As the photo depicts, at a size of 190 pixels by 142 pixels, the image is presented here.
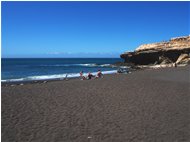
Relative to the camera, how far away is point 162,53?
55.0m

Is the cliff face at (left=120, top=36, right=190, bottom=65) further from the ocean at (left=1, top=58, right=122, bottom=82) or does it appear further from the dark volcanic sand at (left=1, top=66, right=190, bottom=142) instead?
the dark volcanic sand at (left=1, top=66, right=190, bottom=142)

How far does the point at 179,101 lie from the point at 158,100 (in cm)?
96

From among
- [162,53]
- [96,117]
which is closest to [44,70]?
[162,53]

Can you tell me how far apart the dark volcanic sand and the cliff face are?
38.1m

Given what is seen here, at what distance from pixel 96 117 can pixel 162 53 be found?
46933 millimetres

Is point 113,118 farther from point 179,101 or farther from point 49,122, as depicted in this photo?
point 179,101

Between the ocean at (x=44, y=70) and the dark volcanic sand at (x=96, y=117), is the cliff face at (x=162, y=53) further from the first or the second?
the dark volcanic sand at (x=96, y=117)

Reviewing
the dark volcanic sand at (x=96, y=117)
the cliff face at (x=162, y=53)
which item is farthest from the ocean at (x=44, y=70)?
the dark volcanic sand at (x=96, y=117)

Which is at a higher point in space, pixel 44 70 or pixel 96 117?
pixel 96 117

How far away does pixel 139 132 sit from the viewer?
8.46 m

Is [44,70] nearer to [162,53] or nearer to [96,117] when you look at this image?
[162,53]

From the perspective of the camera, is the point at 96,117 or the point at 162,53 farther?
the point at 162,53

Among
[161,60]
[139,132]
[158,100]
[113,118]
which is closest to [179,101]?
[158,100]

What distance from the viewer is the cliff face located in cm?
5254
